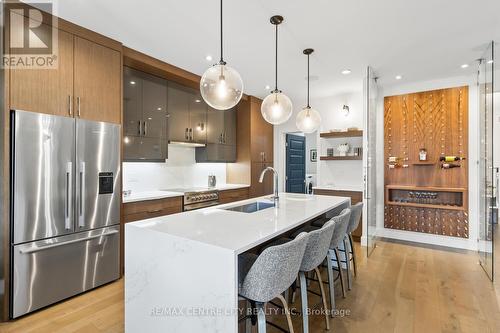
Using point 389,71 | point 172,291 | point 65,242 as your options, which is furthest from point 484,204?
point 65,242

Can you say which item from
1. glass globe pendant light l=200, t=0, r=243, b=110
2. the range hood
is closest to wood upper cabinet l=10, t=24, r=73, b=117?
glass globe pendant light l=200, t=0, r=243, b=110

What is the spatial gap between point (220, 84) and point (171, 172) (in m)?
2.54

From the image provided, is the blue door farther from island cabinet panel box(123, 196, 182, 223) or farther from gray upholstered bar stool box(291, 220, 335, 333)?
gray upholstered bar stool box(291, 220, 335, 333)

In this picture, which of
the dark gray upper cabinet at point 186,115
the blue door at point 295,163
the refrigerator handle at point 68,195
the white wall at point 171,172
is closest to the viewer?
the refrigerator handle at point 68,195

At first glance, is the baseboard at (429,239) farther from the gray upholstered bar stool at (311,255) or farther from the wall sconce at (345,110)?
the gray upholstered bar stool at (311,255)

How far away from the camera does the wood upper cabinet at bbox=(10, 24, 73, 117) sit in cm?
222

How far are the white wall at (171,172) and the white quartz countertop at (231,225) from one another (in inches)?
73.9

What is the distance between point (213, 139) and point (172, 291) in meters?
3.36

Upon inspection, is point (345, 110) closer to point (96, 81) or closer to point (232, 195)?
point (232, 195)

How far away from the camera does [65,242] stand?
2.45 m

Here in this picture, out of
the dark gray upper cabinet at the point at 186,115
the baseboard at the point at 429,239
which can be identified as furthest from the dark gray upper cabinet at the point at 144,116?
the baseboard at the point at 429,239

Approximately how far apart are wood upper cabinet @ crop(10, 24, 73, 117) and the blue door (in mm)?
4376

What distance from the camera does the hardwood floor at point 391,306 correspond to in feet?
6.88

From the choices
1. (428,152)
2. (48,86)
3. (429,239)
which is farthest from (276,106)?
(429,239)
